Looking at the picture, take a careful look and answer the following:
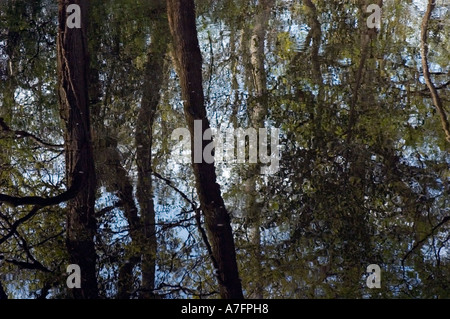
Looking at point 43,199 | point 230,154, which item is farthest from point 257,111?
point 43,199

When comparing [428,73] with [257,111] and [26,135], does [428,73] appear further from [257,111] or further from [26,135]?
[26,135]

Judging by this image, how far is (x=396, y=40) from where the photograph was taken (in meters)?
4.50

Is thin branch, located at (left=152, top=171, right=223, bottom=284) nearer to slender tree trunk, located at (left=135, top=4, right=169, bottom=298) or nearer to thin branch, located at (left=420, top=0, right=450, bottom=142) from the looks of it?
slender tree trunk, located at (left=135, top=4, right=169, bottom=298)

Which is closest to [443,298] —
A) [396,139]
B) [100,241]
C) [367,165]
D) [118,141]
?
[367,165]

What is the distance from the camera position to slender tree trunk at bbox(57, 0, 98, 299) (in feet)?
9.75

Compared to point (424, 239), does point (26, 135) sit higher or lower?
higher

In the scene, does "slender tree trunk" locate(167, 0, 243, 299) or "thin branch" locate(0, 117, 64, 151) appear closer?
"slender tree trunk" locate(167, 0, 243, 299)

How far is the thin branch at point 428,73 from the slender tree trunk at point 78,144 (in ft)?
6.51

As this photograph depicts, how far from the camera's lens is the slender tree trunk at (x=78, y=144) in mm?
2971

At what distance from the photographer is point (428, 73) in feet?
13.3

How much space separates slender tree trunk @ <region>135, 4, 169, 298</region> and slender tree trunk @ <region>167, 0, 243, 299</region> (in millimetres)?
146

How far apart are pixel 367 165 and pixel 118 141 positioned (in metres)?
1.45

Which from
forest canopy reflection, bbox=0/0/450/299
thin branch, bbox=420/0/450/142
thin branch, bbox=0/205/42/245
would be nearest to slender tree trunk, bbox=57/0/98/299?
forest canopy reflection, bbox=0/0/450/299

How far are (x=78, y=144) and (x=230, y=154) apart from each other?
2.97ft
